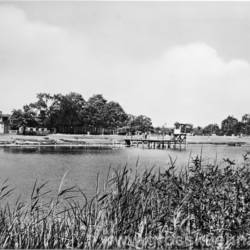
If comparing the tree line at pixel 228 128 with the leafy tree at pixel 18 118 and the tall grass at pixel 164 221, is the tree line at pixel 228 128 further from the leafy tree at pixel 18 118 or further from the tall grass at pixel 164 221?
the tall grass at pixel 164 221

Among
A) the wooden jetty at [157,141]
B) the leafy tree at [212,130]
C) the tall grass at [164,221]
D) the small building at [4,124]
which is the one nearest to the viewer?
the tall grass at [164,221]

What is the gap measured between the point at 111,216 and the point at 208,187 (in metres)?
2.05

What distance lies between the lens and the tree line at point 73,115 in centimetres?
8838

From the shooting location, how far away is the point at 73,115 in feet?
304

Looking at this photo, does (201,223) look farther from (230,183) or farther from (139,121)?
(139,121)

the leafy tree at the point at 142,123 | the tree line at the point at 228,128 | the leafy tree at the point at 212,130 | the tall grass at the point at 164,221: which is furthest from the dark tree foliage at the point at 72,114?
the tall grass at the point at 164,221

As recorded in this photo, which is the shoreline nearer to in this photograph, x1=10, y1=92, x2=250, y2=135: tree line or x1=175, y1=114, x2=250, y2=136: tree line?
x1=10, y1=92, x2=250, y2=135: tree line

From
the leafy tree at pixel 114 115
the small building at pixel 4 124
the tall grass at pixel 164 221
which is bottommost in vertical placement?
the tall grass at pixel 164 221

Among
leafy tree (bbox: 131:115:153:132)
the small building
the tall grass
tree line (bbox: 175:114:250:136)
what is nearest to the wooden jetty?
leafy tree (bbox: 131:115:153:132)

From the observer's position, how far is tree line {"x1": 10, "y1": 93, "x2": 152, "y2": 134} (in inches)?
3479

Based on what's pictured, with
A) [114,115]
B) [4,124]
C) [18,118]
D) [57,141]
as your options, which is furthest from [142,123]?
[4,124]

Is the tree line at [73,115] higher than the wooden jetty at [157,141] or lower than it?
higher

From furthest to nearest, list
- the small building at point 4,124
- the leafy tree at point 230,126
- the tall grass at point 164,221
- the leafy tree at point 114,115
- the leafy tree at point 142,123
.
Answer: the leafy tree at point 230,126, the leafy tree at point 142,123, the leafy tree at point 114,115, the small building at point 4,124, the tall grass at point 164,221

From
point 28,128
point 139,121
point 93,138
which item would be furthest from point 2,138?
point 139,121
